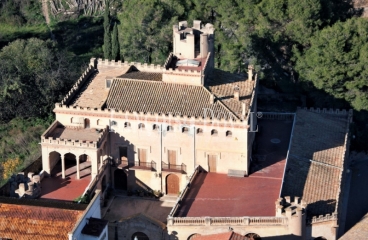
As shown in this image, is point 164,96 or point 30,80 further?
point 30,80

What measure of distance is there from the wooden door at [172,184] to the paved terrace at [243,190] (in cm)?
200

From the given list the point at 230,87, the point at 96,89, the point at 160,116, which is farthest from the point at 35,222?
the point at 230,87

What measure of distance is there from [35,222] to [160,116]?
12040mm

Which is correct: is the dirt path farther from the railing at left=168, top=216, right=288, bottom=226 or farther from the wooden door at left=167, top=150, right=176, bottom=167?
the railing at left=168, top=216, right=288, bottom=226

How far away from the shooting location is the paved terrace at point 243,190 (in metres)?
49.9

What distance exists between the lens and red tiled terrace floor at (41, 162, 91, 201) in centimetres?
5272

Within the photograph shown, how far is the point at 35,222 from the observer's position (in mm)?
46844

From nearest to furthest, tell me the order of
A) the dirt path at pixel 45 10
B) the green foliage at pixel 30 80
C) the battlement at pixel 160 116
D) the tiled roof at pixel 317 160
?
the tiled roof at pixel 317 160
the battlement at pixel 160 116
the green foliage at pixel 30 80
the dirt path at pixel 45 10

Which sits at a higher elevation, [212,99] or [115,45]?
[115,45]

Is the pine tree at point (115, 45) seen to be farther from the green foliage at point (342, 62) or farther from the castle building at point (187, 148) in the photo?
the green foliage at point (342, 62)

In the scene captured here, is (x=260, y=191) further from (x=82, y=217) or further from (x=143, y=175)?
(x=82, y=217)

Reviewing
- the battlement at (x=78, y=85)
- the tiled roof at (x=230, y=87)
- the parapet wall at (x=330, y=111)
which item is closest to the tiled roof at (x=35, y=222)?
the battlement at (x=78, y=85)

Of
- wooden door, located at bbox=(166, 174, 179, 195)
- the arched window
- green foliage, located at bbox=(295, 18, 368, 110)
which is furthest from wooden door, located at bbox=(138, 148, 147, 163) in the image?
green foliage, located at bbox=(295, 18, 368, 110)

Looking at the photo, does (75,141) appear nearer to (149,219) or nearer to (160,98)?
(160,98)
